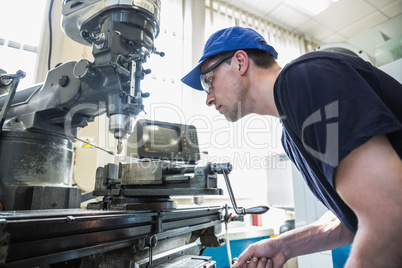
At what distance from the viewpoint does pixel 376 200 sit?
1.49 ft

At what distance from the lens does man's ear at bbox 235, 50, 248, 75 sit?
1.00 metres

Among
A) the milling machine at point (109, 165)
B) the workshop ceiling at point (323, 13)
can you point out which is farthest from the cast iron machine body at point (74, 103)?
the workshop ceiling at point (323, 13)

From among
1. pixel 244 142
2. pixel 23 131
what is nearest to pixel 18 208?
pixel 23 131

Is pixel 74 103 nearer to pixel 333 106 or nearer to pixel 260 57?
pixel 260 57

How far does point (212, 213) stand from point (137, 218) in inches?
18.2

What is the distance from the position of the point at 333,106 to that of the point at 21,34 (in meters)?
2.16

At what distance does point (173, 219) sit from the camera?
812 millimetres

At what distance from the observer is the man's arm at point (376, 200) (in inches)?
17.4

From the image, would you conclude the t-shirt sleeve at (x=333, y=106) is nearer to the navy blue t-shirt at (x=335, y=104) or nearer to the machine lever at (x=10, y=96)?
the navy blue t-shirt at (x=335, y=104)

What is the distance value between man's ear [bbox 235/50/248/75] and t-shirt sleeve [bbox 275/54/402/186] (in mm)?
371

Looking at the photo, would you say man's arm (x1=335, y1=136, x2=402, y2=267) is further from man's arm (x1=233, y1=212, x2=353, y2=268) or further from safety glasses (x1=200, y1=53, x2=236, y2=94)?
safety glasses (x1=200, y1=53, x2=236, y2=94)

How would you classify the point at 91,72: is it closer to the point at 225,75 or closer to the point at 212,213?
the point at 225,75

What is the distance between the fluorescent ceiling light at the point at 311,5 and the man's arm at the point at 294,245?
2.91 m

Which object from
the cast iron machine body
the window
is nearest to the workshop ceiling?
the window
